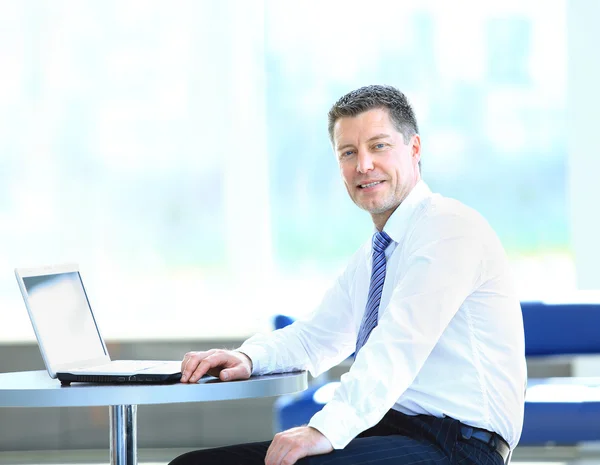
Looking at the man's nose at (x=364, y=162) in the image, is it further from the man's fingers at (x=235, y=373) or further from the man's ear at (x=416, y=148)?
the man's fingers at (x=235, y=373)

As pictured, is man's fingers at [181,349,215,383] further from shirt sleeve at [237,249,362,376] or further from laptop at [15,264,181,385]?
shirt sleeve at [237,249,362,376]

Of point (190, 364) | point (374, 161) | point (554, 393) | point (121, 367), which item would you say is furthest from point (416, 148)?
point (554, 393)

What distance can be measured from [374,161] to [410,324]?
1.56ft

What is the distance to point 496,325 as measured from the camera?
1.86m

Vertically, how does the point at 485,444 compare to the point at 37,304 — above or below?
below

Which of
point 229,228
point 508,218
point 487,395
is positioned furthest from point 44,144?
point 487,395

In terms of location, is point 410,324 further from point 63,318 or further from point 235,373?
point 63,318

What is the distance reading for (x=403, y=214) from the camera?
6.72 feet

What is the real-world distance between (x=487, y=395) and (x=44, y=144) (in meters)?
3.69

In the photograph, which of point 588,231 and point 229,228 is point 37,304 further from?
point 588,231

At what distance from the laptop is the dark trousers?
0.22m

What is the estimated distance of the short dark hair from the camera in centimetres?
204

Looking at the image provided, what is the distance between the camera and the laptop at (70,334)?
186 cm

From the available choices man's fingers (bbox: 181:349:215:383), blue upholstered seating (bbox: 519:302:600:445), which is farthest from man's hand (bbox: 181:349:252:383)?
blue upholstered seating (bbox: 519:302:600:445)
